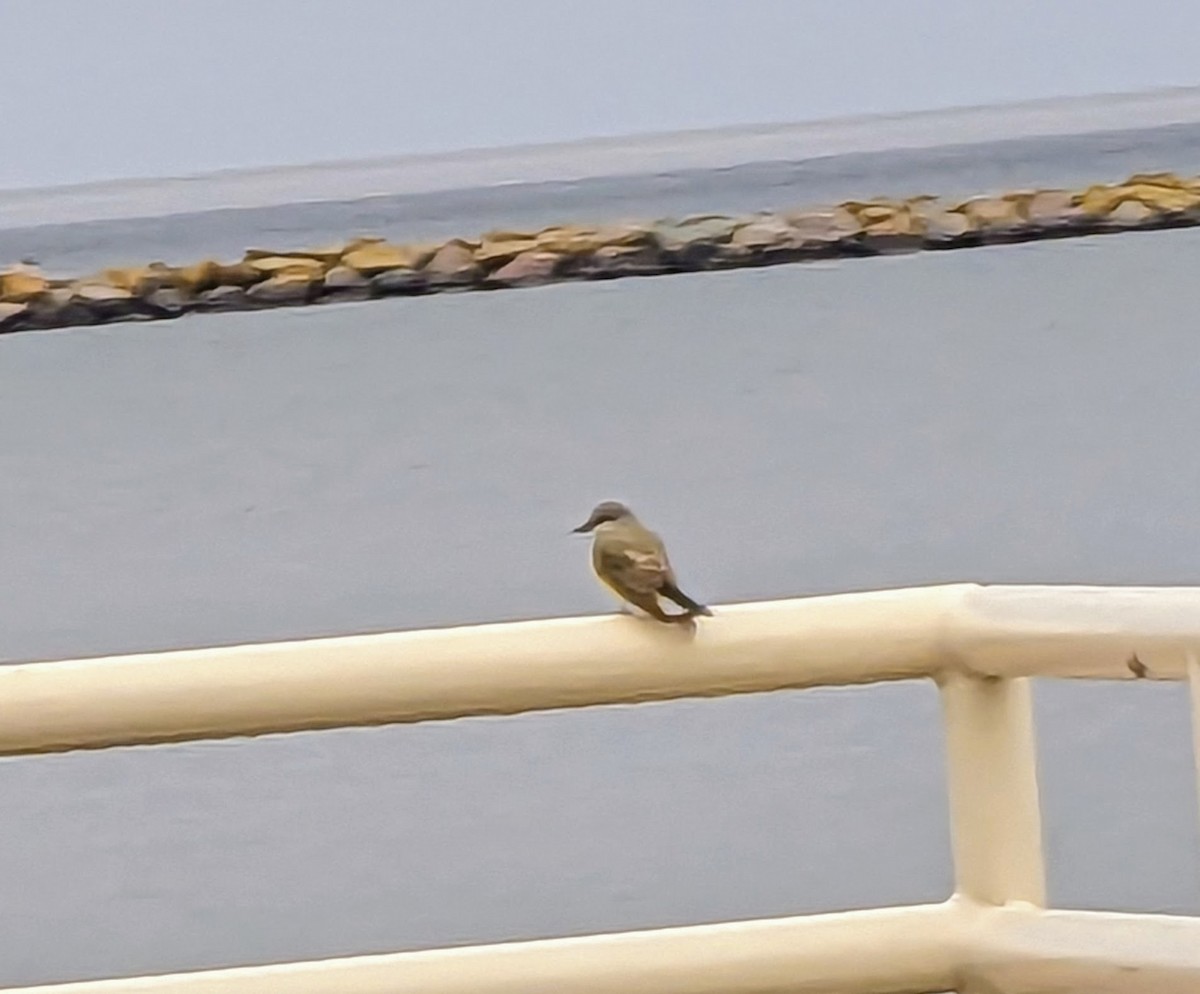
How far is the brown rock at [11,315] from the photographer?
3373 mm

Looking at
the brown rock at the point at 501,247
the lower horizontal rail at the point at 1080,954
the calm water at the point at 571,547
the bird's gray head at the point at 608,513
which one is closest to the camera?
the lower horizontal rail at the point at 1080,954

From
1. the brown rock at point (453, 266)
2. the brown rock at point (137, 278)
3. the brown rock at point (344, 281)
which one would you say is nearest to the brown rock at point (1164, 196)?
the brown rock at point (453, 266)

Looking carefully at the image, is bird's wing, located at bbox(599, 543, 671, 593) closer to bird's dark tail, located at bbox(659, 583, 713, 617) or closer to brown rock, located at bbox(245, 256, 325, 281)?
bird's dark tail, located at bbox(659, 583, 713, 617)

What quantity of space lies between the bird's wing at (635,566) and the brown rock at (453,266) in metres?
2.61

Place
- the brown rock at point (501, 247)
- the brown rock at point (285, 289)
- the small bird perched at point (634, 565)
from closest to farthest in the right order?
the small bird perched at point (634, 565) < the brown rock at point (285, 289) < the brown rock at point (501, 247)

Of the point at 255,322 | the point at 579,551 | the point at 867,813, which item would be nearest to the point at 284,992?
the point at 867,813

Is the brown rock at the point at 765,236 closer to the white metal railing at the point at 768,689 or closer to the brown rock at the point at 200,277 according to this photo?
the brown rock at the point at 200,277

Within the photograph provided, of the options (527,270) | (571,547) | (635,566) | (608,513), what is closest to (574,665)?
(635,566)

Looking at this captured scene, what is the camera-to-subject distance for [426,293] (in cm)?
334

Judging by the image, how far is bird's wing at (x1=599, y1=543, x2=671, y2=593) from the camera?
0.72m

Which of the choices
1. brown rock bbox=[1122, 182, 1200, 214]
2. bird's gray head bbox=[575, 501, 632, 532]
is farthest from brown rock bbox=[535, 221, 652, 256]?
bird's gray head bbox=[575, 501, 632, 532]

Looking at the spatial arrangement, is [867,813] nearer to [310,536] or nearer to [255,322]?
[310,536]

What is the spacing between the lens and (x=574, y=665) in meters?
0.46

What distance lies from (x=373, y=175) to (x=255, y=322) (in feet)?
1.38
